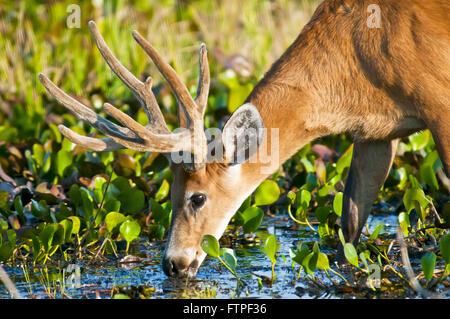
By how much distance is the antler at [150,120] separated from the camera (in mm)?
5613

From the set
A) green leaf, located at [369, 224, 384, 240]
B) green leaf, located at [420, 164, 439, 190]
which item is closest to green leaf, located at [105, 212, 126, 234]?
green leaf, located at [369, 224, 384, 240]

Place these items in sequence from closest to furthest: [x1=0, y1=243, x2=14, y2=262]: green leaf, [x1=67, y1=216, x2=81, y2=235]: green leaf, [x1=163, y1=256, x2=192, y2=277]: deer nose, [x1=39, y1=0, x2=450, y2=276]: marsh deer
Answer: [x1=39, y1=0, x2=450, y2=276]: marsh deer < [x1=163, y1=256, x2=192, y2=277]: deer nose < [x1=0, y1=243, x2=14, y2=262]: green leaf < [x1=67, y1=216, x2=81, y2=235]: green leaf

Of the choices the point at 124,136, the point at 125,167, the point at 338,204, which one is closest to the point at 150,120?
the point at 124,136

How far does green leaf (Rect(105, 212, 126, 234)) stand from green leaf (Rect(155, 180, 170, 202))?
0.90 meters

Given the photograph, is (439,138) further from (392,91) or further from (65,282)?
(65,282)

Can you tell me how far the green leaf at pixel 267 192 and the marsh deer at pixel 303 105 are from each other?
0.80 meters

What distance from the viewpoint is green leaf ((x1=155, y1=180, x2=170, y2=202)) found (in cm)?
737

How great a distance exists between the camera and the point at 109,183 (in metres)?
6.96

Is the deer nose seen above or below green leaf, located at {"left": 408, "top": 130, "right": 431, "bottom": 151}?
below

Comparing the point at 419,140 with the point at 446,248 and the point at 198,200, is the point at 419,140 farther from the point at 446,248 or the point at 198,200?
the point at 198,200

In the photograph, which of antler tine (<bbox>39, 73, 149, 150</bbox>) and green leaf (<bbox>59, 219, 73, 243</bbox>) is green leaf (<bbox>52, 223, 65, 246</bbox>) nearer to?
green leaf (<bbox>59, 219, 73, 243</bbox>)

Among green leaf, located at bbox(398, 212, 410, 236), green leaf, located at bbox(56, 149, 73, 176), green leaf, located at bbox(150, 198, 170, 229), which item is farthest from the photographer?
green leaf, located at bbox(56, 149, 73, 176)

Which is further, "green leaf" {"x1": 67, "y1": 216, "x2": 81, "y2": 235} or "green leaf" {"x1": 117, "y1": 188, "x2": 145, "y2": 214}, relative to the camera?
"green leaf" {"x1": 117, "y1": 188, "x2": 145, "y2": 214}
